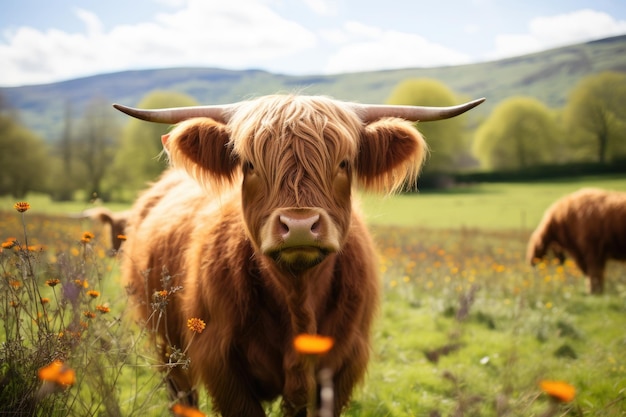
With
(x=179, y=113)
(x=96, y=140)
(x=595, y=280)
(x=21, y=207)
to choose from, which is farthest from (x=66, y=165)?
(x=21, y=207)

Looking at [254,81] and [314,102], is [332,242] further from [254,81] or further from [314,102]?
[254,81]

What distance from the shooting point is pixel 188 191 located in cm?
420

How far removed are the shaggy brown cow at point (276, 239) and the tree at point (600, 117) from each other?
805 inches

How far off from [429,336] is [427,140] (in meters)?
13.7

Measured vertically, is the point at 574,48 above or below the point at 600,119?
above

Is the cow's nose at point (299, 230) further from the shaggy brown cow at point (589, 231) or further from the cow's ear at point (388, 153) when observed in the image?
the shaggy brown cow at point (589, 231)

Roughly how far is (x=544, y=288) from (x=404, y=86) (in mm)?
48388

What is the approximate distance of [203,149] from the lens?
9.41ft

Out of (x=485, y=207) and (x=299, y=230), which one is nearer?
(x=299, y=230)

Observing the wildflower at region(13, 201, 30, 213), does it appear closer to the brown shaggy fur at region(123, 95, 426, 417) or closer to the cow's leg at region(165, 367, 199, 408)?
the brown shaggy fur at region(123, 95, 426, 417)

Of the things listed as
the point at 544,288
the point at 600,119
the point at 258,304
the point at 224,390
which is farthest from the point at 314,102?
the point at 600,119

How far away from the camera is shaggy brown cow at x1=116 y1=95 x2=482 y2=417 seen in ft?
8.06

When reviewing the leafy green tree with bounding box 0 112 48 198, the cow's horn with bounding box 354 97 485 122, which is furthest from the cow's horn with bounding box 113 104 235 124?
the leafy green tree with bounding box 0 112 48 198

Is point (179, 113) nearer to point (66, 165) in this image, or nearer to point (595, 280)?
point (595, 280)
